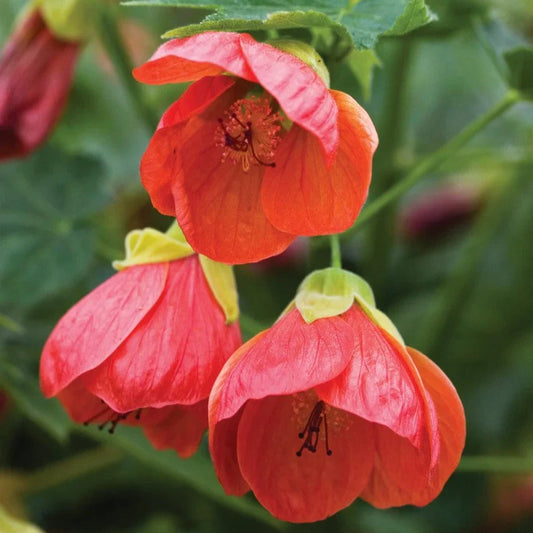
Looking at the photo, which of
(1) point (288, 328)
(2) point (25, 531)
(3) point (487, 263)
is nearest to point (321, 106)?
(1) point (288, 328)

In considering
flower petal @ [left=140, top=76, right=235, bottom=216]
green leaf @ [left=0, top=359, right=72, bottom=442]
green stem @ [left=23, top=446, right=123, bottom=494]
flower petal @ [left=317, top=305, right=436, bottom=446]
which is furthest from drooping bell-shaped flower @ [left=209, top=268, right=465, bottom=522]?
green stem @ [left=23, top=446, right=123, bottom=494]

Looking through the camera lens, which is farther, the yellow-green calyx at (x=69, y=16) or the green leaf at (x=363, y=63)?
the yellow-green calyx at (x=69, y=16)

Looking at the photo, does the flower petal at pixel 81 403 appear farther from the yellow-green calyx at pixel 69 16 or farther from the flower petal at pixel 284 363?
the yellow-green calyx at pixel 69 16

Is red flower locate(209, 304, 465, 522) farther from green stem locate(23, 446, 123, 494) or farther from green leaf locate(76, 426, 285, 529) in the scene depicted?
green stem locate(23, 446, 123, 494)

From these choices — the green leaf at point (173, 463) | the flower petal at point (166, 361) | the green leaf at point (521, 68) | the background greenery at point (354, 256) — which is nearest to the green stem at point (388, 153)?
the background greenery at point (354, 256)

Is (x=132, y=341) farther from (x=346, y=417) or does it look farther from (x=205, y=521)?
(x=205, y=521)

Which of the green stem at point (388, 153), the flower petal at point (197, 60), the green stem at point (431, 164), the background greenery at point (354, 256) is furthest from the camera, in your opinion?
the green stem at point (388, 153)
